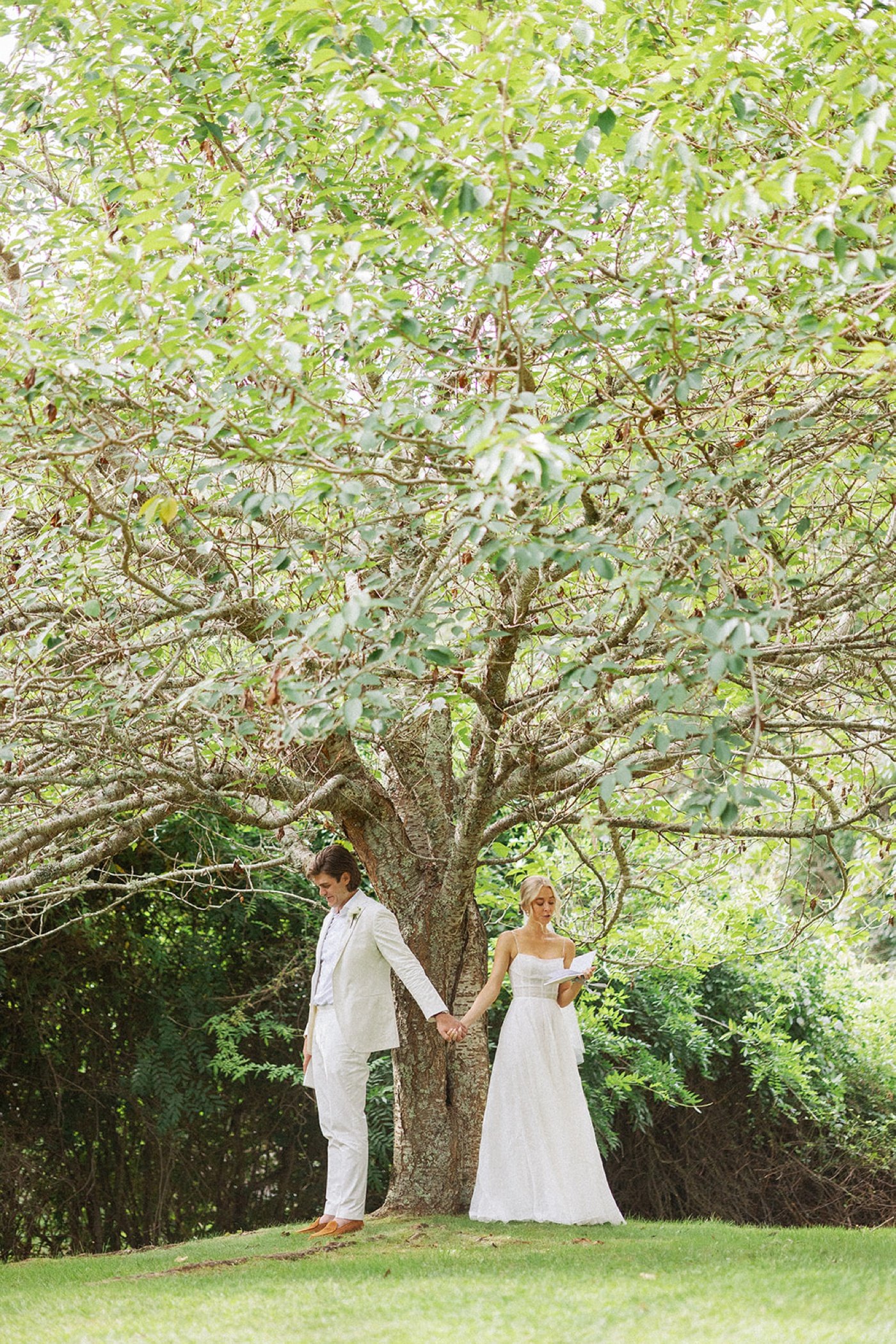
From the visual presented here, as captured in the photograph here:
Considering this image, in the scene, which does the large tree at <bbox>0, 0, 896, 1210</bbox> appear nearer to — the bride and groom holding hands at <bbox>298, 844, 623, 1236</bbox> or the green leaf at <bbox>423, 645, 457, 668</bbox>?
the green leaf at <bbox>423, 645, 457, 668</bbox>

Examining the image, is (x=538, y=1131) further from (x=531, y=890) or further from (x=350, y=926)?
(x=350, y=926)

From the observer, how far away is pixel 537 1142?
639 cm

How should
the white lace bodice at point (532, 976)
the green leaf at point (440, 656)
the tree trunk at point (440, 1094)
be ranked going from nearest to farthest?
the green leaf at point (440, 656) < the tree trunk at point (440, 1094) < the white lace bodice at point (532, 976)

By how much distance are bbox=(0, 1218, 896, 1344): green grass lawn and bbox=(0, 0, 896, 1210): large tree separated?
110 cm

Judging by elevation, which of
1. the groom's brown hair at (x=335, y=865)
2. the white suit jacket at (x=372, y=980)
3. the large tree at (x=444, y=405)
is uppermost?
the large tree at (x=444, y=405)

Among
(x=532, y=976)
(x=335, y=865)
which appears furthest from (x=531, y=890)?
(x=335, y=865)

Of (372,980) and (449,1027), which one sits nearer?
(449,1027)

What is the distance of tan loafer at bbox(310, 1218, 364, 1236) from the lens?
6027mm

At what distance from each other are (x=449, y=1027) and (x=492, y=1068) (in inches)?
33.0

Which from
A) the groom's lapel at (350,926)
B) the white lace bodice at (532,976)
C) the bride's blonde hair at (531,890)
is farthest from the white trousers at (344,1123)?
the bride's blonde hair at (531,890)

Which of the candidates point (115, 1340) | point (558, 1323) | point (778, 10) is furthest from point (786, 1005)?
point (778, 10)

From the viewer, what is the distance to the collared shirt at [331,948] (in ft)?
20.8

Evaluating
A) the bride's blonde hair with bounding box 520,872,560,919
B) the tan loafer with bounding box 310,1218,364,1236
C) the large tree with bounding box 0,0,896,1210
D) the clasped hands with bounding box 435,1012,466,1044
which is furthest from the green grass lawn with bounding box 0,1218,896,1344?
the bride's blonde hair with bounding box 520,872,560,919

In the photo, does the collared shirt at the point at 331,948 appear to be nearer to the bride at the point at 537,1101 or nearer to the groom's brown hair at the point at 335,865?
the groom's brown hair at the point at 335,865
